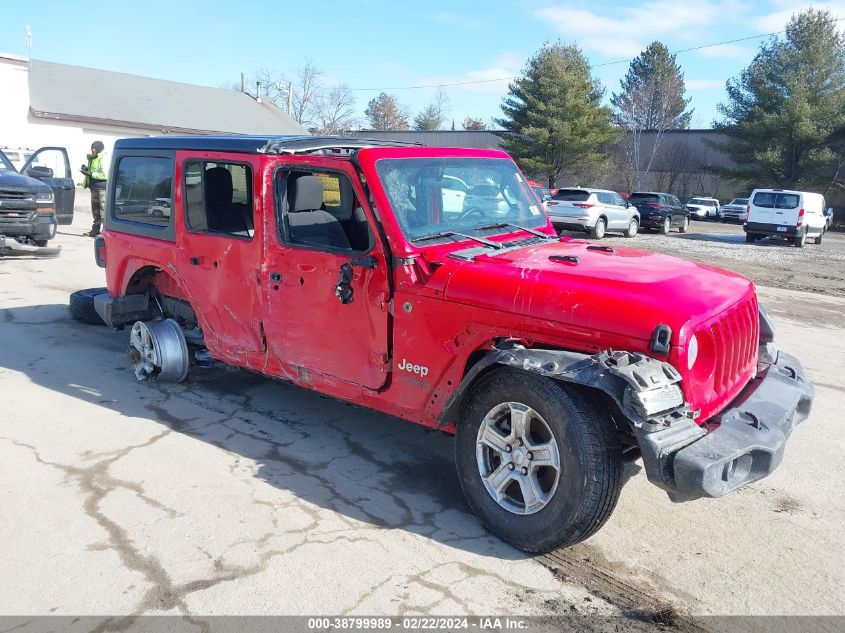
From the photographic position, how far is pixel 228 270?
191 inches

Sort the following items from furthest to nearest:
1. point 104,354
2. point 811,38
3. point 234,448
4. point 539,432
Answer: point 811,38 → point 104,354 → point 234,448 → point 539,432

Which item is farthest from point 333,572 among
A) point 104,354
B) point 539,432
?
point 104,354

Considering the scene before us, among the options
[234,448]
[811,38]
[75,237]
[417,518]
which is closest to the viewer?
[417,518]

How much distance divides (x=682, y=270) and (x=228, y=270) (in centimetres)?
300

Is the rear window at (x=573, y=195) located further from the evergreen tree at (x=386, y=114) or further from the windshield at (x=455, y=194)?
the evergreen tree at (x=386, y=114)

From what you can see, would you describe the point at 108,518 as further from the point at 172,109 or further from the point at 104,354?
the point at 172,109

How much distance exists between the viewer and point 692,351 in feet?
10.4

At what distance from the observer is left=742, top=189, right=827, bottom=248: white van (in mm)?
23156

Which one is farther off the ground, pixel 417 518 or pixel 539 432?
pixel 539 432

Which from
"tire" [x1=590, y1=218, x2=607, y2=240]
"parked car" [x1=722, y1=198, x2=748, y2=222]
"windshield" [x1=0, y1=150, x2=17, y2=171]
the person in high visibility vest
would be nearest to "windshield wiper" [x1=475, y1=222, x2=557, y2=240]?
"windshield" [x1=0, y1=150, x2=17, y2=171]

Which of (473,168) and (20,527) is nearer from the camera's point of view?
(20,527)

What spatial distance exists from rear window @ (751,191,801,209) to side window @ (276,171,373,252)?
2288 centimetres

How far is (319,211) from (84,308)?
166 inches

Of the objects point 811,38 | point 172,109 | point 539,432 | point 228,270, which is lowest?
point 539,432
